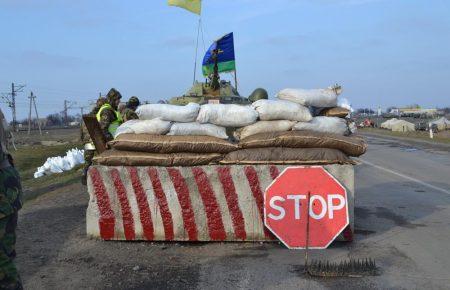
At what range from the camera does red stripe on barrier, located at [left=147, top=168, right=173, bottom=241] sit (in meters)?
6.07

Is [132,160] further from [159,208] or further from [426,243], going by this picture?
[426,243]

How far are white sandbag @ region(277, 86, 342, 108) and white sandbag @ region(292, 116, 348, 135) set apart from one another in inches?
9.1

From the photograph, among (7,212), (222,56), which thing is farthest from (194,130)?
(222,56)

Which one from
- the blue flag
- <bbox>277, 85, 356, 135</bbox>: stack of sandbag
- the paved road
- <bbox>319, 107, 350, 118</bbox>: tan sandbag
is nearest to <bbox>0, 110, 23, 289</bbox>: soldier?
the paved road

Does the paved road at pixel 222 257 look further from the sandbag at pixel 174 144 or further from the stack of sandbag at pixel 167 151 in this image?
the sandbag at pixel 174 144

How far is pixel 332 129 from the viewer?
257 inches

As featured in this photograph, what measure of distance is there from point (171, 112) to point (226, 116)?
644mm

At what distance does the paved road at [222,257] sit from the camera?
4707 millimetres

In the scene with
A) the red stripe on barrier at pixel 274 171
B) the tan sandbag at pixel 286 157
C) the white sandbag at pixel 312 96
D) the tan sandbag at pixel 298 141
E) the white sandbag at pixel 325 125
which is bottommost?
the red stripe on barrier at pixel 274 171

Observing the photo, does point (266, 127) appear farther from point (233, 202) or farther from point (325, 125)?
point (233, 202)

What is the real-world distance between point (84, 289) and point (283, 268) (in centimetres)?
181

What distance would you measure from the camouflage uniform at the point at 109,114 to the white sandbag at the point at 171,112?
2.15 m

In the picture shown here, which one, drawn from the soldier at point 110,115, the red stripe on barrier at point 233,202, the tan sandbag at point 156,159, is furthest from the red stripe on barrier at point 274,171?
the soldier at point 110,115

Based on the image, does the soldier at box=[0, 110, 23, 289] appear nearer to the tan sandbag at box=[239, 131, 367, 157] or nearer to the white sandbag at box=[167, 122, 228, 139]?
the white sandbag at box=[167, 122, 228, 139]
